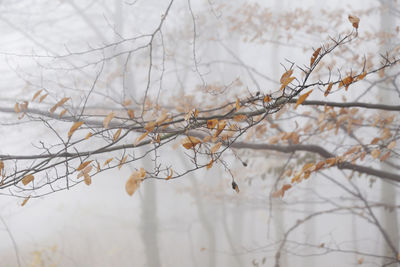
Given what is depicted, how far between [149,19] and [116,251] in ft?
9.90

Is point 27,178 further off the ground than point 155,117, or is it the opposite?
point 155,117

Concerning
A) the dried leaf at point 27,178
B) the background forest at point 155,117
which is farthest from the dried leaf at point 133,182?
the background forest at point 155,117

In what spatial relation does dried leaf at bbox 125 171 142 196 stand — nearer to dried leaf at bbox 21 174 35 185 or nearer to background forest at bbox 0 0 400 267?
dried leaf at bbox 21 174 35 185

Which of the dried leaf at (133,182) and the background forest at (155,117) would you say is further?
the background forest at (155,117)

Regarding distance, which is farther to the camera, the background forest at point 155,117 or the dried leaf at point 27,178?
the background forest at point 155,117

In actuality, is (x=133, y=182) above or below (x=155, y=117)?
below

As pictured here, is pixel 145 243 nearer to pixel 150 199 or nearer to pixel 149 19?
pixel 150 199

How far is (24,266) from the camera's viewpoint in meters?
2.86

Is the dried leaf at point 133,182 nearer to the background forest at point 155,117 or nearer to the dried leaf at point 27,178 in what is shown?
the dried leaf at point 27,178

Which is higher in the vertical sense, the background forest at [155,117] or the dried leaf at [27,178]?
the background forest at [155,117]

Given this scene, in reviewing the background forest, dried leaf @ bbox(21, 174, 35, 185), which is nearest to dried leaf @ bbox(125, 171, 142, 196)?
dried leaf @ bbox(21, 174, 35, 185)

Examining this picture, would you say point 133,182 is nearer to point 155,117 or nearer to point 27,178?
point 27,178

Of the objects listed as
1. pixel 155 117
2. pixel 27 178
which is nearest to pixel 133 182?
pixel 27 178

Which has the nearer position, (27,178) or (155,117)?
(27,178)
